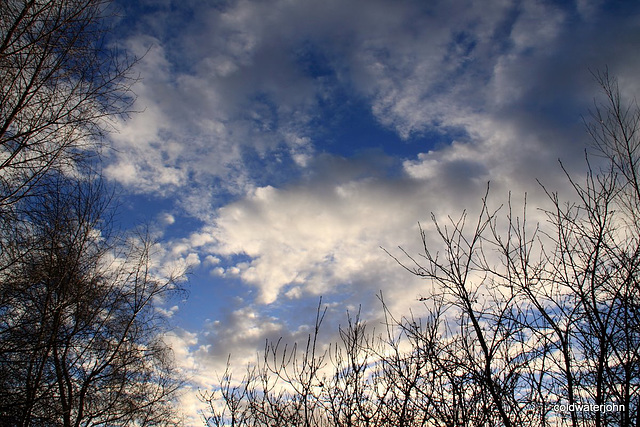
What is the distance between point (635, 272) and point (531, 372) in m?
1.01

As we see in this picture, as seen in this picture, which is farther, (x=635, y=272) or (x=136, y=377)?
(x=136, y=377)

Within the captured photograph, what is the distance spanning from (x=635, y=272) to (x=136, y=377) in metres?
10.3

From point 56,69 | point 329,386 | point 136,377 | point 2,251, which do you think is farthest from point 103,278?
point 329,386

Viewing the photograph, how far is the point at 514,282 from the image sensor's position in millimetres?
2867

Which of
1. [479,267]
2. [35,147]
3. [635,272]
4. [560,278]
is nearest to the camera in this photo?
[635,272]

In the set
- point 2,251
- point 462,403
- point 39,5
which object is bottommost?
point 462,403

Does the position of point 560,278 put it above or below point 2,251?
below

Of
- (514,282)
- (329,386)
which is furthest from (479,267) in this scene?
(329,386)

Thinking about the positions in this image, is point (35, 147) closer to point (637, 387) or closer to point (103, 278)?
point (637, 387)

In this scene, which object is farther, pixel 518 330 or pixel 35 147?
pixel 35 147

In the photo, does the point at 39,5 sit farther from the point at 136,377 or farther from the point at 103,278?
the point at 136,377

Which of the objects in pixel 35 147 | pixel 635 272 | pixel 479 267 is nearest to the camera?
pixel 635 272

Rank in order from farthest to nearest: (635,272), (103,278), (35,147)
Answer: (103,278) → (35,147) → (635,272)

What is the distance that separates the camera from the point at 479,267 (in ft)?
9.98
